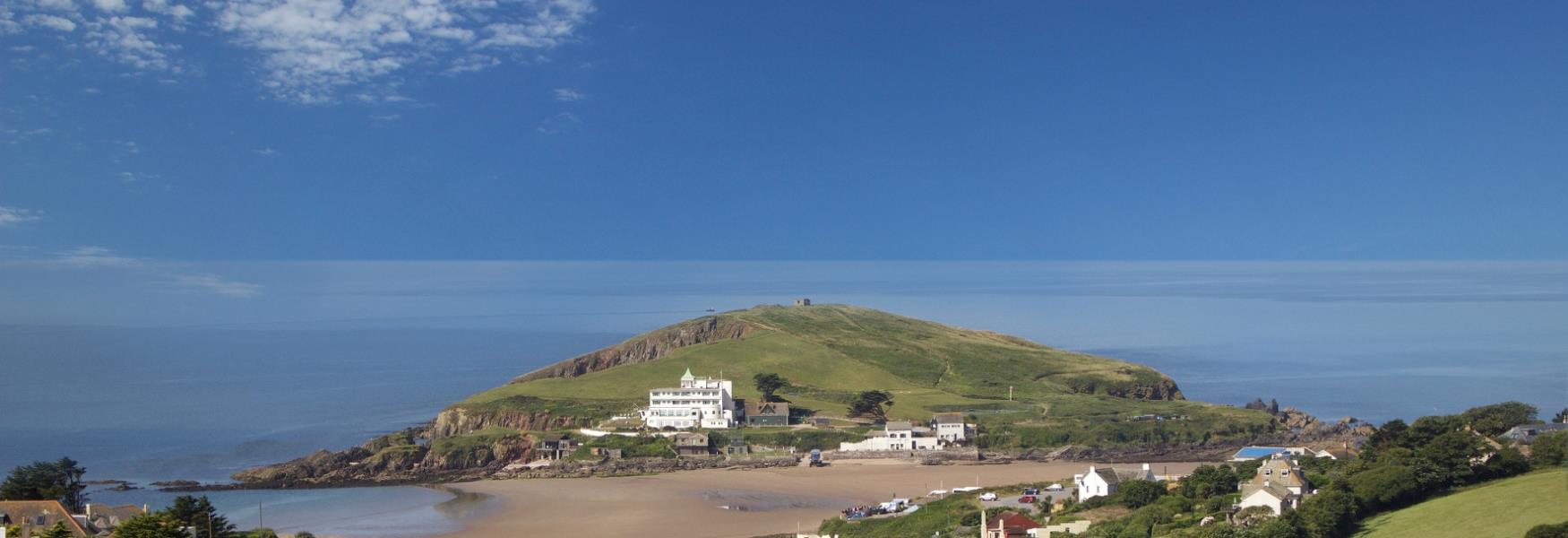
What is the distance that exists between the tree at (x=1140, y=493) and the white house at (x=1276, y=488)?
2.32m

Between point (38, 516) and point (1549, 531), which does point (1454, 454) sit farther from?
point (38, 516)

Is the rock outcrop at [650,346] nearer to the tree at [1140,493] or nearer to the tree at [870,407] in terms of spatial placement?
the tree at [870,407]

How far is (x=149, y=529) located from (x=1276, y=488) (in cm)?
2422

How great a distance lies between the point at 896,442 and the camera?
59875mm

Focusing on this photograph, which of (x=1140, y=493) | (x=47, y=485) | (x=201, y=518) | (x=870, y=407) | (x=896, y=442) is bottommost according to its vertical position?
(x=1140, y=493)

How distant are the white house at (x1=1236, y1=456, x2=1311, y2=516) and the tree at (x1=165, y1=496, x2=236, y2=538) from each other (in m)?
23.5

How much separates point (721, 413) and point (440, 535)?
26.2 meters

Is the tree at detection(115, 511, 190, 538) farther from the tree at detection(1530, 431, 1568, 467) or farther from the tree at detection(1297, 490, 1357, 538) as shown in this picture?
the tree at detection(1530, 431, 1568, 467)

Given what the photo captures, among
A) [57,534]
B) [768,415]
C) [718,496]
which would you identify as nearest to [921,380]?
[768,415]

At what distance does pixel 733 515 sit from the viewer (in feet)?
140

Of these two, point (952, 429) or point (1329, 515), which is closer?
point (1329, 515)

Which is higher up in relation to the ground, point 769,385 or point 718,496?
point 769,385

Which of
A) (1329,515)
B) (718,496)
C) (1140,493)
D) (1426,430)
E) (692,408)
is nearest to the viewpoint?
(1329,515)

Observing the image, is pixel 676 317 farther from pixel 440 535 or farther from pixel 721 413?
pixel 440 535
